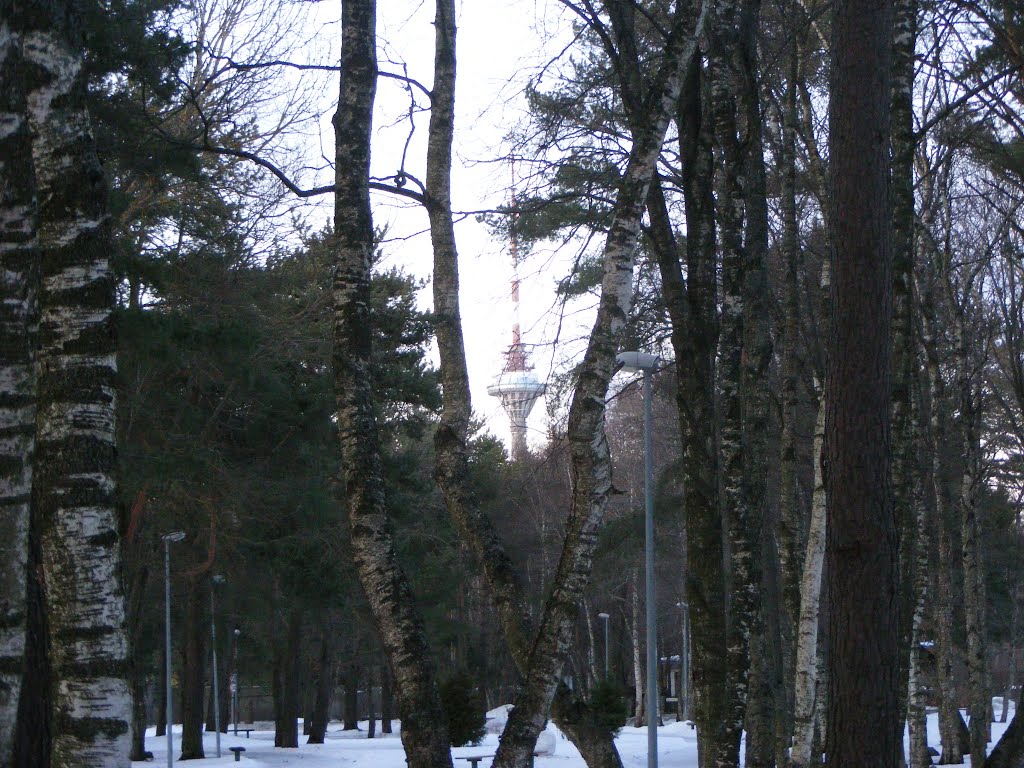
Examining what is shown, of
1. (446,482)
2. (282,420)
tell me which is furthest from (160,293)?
(446,482)

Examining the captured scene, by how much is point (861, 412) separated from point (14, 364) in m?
4.00

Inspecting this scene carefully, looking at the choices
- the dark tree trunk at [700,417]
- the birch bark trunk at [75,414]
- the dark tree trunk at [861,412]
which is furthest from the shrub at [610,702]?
the birch bark trunk at [75,414]

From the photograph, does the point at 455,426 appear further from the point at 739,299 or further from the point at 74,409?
the point at 74,409

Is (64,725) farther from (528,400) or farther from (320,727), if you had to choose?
(320,727)

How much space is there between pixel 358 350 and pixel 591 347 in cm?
148

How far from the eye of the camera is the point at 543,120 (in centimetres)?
1052

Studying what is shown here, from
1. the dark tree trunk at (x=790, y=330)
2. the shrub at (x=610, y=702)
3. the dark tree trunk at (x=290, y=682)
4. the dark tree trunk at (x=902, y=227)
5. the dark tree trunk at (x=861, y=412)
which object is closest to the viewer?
the dark tree trunk at (x=861, y=412)

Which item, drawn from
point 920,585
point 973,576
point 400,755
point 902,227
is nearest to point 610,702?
point 400,755

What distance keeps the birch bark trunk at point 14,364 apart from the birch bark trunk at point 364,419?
249cm

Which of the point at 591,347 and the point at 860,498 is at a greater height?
the point at 591,347

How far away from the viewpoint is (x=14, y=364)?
4984mm

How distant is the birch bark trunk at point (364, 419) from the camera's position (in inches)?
279

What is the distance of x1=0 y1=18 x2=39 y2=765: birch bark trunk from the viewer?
16.1 ft

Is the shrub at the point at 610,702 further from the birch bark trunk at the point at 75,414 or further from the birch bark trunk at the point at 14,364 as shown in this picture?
the birch bark trunk at the point at 14,364
